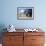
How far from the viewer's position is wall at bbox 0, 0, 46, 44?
437 centimetres

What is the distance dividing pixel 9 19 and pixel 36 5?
1.07 meters

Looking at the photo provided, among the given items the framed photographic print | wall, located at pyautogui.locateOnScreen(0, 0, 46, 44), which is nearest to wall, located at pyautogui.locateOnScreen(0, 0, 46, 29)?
wall, located at pyautogui.locateOnScreen(0, 0, 46, 44)

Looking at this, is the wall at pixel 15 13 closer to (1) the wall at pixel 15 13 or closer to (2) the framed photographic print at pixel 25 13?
(1) the wall at pixel 15 13

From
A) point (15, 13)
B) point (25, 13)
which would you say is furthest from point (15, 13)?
point (25, 13)

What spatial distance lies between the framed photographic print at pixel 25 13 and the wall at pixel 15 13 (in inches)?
4.1

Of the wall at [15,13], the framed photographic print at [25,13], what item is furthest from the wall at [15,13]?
the framed photographic print at [25,13]

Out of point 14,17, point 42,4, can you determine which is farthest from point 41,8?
point 14,17

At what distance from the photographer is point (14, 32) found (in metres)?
3.86

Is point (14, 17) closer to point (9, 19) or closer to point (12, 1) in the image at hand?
point (9, 19)

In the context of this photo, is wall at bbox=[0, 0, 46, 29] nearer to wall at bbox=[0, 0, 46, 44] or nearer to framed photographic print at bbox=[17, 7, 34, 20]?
wall at bbox=[0, 0, 46, 44]

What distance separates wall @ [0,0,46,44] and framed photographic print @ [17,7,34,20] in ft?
0.34

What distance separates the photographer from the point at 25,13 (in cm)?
441

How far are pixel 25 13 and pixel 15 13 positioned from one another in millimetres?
352

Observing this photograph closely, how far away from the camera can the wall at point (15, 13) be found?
14.3ft
